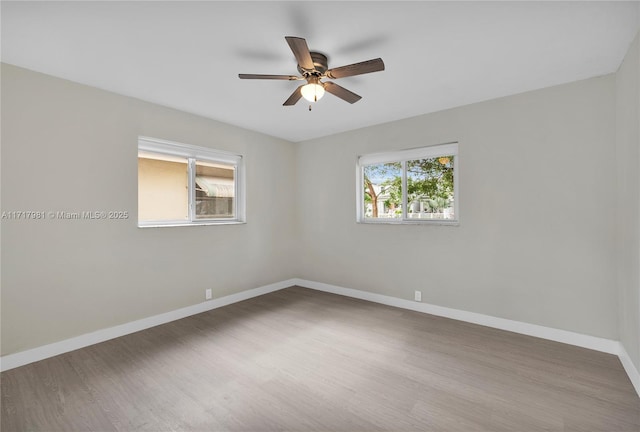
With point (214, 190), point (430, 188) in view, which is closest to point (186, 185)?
point (214, 190)

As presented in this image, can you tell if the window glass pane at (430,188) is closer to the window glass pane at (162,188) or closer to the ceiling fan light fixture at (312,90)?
the ceiling fan light fixture at (312,90)

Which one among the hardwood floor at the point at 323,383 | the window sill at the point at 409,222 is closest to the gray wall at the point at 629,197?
the hardwood floor at the point at 323,383

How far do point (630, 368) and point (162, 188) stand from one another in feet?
15.3

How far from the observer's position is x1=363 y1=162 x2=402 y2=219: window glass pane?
3891 millimetres

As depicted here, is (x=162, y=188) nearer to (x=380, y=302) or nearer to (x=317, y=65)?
(x=317, y=65)

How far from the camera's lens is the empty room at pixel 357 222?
5.97ft

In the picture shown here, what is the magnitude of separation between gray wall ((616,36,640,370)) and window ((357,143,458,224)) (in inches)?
52.9

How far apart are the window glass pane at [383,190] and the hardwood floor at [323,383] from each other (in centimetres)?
159

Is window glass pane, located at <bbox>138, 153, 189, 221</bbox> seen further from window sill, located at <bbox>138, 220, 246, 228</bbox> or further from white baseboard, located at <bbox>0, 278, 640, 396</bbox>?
white baseboard, located at <bbox>0, 278, 640, 396</bbox>

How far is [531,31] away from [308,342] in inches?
121

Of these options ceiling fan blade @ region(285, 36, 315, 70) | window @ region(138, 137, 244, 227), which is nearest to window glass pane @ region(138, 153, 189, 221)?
window @ region(138, 137, 244, 227)

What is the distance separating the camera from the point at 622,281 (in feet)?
7.72

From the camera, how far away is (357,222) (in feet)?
13.7

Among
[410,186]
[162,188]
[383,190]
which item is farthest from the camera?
[383,190]
